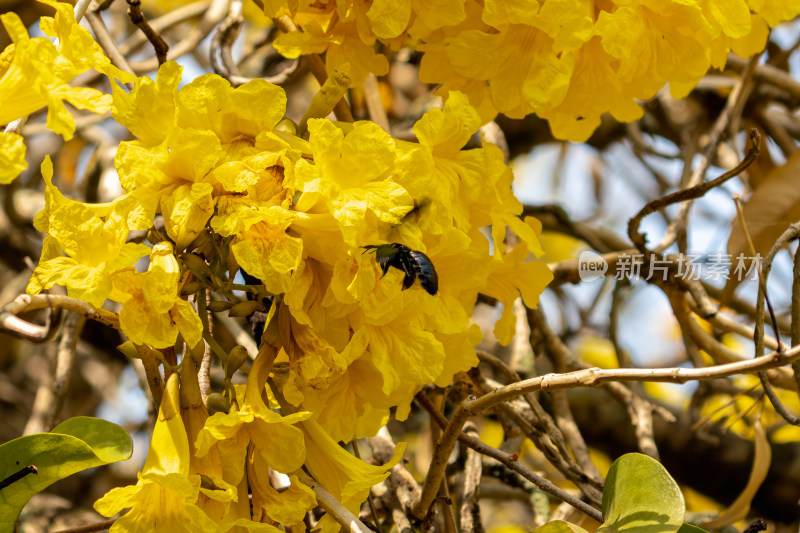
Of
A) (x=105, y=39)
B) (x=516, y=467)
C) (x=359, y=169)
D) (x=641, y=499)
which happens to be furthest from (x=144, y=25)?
(x=641, y=499)

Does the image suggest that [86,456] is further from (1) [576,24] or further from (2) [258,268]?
(1) [576,24]

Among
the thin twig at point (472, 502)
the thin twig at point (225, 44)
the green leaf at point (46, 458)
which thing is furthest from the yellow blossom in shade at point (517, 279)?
the thin twig at point (225, 44)

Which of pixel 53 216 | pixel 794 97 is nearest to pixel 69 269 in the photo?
pixel 53 216

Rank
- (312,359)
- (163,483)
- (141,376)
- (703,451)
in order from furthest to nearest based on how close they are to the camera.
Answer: (703,451)
(141,376)
(312,359)
(163,483)

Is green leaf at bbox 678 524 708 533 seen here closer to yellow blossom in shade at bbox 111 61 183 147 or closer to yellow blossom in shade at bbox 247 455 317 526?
yellow blossom in shade at bbox 247 455 317 526

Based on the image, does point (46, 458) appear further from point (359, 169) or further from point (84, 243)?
point (359, 169)
